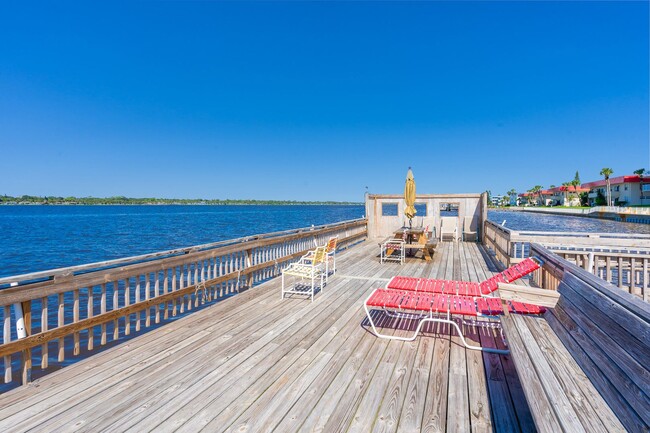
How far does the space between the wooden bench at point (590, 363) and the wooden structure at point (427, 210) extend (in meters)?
10.8

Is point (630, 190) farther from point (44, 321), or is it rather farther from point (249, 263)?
point (44, 321)

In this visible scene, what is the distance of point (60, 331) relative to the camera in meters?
2.92

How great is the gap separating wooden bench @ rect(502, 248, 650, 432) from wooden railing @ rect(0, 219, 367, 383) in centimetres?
367

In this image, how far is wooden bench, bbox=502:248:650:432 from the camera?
1307 millimetres

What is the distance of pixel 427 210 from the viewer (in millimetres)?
13562

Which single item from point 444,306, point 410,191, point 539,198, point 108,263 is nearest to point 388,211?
point 539,198

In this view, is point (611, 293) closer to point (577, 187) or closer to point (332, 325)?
point (332, 325)

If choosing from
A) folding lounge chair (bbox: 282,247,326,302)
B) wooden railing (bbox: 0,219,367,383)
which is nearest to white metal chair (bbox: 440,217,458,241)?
wooden railing (bbox: 0,219,367,383)

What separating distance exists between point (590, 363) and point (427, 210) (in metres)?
12.2

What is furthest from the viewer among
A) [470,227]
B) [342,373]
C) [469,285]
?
[470,227]

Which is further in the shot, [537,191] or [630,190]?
[537,191]

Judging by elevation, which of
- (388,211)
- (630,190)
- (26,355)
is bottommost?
(388,211)

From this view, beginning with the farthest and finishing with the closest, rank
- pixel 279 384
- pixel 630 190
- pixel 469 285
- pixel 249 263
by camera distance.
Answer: pixel 630 190, pixel 249 263, pixel 469 285, pixel 279 384

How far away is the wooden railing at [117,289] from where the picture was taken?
2635 millimetres
